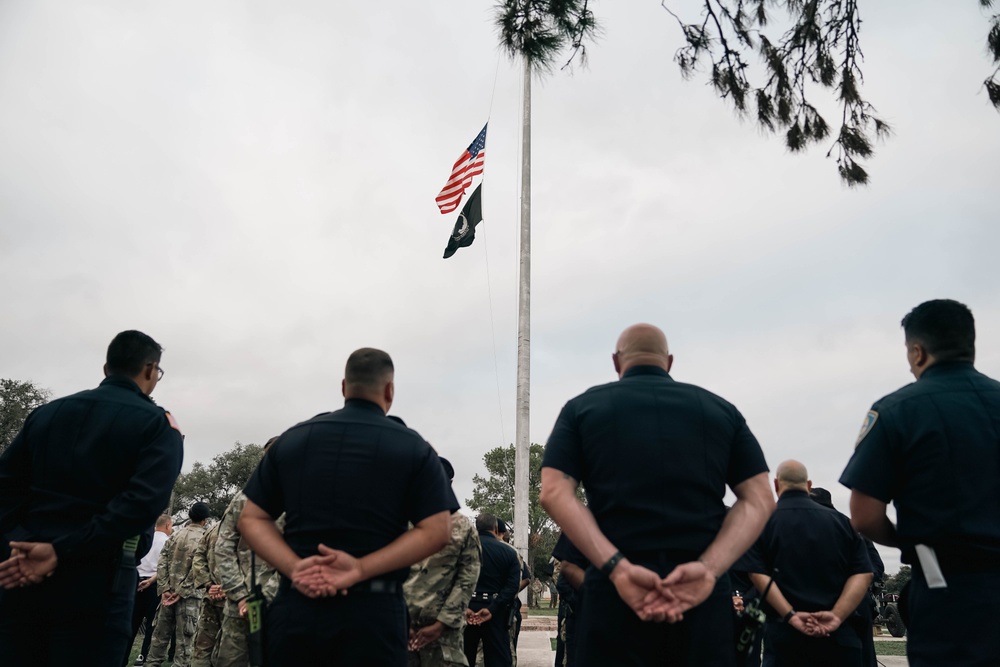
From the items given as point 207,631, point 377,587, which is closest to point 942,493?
point 377,587

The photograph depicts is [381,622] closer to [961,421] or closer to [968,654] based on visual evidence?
[968,654]

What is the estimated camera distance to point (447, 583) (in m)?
6.39

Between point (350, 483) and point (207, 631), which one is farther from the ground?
point (350, 483)

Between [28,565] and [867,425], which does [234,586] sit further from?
[867,425]

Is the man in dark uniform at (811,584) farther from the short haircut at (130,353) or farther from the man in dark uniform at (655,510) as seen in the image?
the short haircut at (130,353)

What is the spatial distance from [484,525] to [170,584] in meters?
4.99

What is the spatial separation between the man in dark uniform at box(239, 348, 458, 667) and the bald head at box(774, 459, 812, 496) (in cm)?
341

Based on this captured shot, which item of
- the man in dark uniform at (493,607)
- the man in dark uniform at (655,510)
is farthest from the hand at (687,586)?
the man in dark uniform at (493,607)

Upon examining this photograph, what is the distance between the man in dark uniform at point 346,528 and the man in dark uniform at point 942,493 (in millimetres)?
1868

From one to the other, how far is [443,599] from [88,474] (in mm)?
3138

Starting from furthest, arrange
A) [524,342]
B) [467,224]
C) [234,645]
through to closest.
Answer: [467,224]
[524,342]
[234,645]

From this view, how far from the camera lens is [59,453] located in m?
4.07

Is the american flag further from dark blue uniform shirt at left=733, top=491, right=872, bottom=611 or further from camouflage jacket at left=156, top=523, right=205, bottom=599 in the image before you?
dark blue uniform shirt at left=733, top=491, right=872, bottom=611

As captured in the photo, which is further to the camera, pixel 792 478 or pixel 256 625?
pixel 792 478
